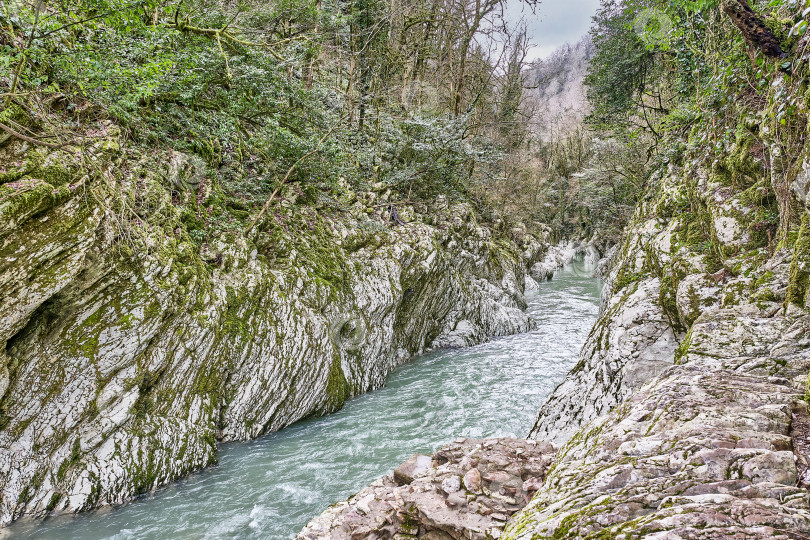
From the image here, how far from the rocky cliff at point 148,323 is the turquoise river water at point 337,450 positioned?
32 centimetres

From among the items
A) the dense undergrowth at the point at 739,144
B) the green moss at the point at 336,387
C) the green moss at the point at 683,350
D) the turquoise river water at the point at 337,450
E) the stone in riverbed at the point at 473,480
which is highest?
the dense undergrowth at the point at 739,144

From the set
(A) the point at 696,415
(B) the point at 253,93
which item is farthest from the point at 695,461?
(B) the point at 253,93

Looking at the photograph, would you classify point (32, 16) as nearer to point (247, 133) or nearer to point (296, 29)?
point (247, 133)

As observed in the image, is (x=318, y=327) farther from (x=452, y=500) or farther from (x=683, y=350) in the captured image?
(x=683, y=350)

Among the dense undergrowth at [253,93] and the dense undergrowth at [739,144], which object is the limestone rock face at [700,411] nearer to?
the dense undergrowth at [739,144]

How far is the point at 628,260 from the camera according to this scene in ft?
31.3

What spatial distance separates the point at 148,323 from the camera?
5988 millimetres

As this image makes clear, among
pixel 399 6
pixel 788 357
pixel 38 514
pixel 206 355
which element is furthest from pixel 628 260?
pixel 399 6

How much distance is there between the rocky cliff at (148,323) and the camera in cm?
496

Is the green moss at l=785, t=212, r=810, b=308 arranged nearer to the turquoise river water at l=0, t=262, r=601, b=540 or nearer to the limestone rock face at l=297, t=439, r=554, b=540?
the limestone rock face at l=297, t=439, r=554, b=540

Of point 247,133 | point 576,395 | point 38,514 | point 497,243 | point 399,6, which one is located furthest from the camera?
point 497,243

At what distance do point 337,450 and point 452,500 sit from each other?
168 inches

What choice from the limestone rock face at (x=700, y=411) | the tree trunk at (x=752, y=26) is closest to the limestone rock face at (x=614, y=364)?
the limestone rock face at (x=700, y=411)

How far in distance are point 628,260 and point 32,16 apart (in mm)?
12003
